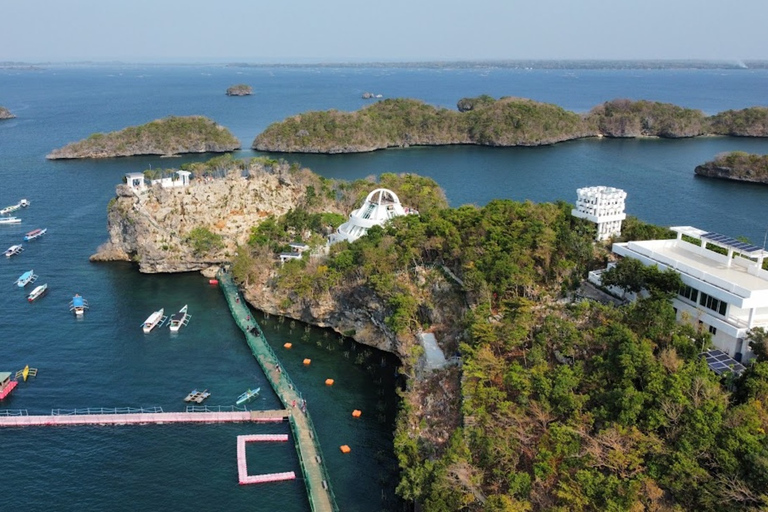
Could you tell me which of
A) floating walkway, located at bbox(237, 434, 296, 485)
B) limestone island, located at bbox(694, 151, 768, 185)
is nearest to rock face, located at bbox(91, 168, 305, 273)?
floating walkway, located at bbox(237, 434, 296, 485)

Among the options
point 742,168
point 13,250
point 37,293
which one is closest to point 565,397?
point 37,293

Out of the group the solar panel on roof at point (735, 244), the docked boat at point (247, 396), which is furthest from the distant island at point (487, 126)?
the solar panel on roof at point (735, 244)

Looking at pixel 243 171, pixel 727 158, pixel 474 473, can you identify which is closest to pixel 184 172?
pixel 243 171

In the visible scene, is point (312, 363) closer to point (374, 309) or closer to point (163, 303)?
point (374, 309)

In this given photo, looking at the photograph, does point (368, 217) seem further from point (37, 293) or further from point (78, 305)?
point (37, 293)

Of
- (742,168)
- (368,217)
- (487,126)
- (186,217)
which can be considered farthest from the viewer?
(487,126)

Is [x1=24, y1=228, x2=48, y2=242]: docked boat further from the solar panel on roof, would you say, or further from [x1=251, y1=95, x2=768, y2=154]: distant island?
the solar panel on roof
